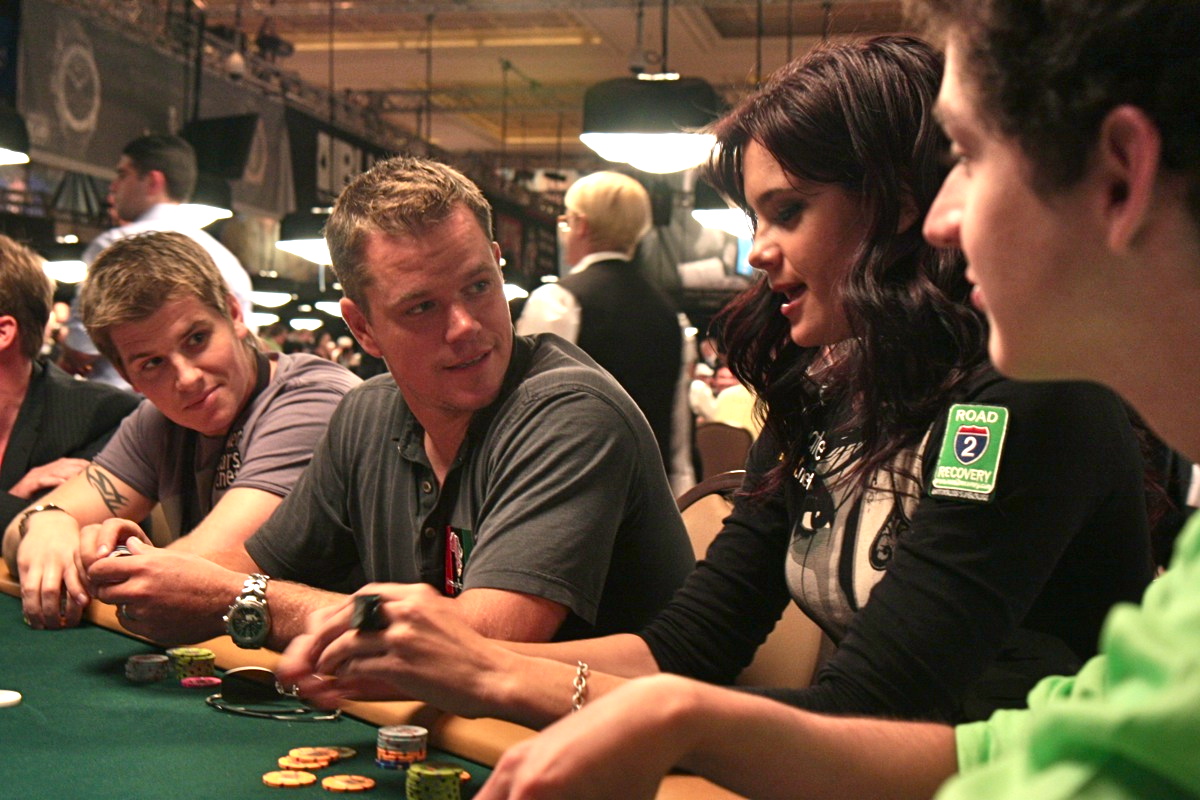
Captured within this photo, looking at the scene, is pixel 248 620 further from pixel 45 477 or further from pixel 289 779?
pixel 45 477

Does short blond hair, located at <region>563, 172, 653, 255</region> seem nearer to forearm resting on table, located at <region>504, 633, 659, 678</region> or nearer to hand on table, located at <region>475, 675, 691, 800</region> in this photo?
forearm resting on table, located at <region>504, 633, 659, 678</region>

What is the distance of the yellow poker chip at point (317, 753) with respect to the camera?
1.40 m

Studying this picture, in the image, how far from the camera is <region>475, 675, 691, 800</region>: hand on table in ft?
3.00

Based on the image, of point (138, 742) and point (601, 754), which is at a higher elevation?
point (601, 754)

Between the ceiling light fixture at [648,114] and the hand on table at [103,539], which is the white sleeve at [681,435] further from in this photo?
the hand on table at [103,539]

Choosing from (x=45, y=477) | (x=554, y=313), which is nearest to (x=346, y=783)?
(x=45, y=477)

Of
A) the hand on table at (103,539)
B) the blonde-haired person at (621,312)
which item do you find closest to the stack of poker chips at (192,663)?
the hand on table at (103,539)

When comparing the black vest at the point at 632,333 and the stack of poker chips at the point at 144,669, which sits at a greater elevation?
the black vest at the point at 632,333

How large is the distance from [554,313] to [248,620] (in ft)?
7.00

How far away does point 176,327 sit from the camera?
Result: 8.96 feet

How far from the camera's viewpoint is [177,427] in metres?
3.00

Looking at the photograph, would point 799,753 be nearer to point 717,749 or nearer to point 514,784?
point 717,749

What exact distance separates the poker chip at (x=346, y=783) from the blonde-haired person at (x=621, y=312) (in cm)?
266

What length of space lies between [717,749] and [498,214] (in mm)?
14339
